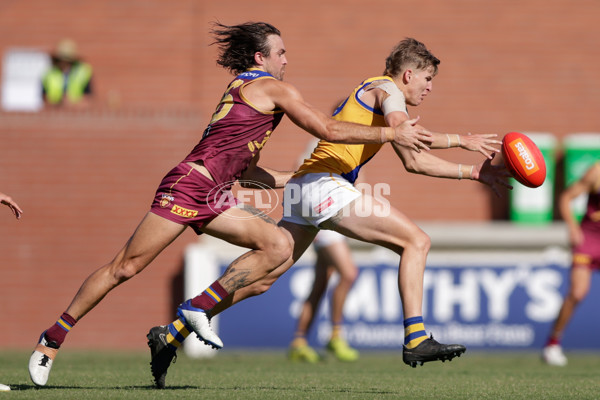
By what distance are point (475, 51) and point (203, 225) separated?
9.38 metres

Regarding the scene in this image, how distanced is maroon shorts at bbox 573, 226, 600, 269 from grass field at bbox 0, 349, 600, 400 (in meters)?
1.03

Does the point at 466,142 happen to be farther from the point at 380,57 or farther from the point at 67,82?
the point at 67,82

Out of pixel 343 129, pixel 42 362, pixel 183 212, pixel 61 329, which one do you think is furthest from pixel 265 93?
pixel 42 362

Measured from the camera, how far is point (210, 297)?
246 inches

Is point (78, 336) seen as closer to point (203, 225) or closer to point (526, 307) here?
point (526, 307)

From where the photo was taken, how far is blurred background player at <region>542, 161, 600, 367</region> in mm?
9672

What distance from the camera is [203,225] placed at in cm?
616

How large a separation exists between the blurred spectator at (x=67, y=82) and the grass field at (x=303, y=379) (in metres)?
4.55

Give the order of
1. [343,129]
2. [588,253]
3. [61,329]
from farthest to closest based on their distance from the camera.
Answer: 1. [588,253]
2. [61,329]
3. [343,129]

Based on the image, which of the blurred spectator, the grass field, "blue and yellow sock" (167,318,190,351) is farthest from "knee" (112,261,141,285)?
the blurred spectator

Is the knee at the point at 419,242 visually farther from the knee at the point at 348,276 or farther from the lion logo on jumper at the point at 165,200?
the knee at the point at 348,276

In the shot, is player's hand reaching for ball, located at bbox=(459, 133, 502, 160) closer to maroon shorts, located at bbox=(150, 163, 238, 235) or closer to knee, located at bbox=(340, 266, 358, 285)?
maroon shorts, located at bbox=(150, 163, 238, 235)

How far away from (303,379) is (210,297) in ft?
4.25

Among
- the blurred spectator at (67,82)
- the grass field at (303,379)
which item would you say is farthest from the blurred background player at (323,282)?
the blurred spectator at (67,82)
